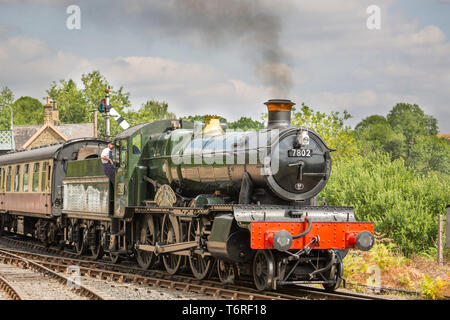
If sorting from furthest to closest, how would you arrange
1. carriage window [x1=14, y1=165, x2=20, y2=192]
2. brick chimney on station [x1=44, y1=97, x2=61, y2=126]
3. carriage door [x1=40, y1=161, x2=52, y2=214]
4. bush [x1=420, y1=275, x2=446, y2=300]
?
brick chimney on station [x1=44, y1=97, x2=61, y2=126] → carriage window [x1=14, y1=165, x2=20, y2=192] → carriage door [x1=40, y1=161, x2=52, y2=214] → bush [x1=420, y1=275, x2=446, y2=300]

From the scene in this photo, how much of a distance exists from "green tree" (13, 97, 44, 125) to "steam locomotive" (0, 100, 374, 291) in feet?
290

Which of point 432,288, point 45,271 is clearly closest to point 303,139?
point 432,288

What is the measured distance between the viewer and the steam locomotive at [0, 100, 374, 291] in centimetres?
1050

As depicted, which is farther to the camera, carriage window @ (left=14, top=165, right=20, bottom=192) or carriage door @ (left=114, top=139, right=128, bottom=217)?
carriage window @ (left=14, top=165, right=20, bottom=192)

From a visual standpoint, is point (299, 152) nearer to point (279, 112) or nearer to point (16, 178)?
point (279, 112)

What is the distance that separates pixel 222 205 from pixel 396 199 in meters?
11.0

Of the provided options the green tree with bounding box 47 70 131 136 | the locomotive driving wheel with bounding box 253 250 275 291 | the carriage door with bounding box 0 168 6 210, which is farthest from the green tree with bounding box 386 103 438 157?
the locomotive driving wheel with bounding box 253 250 275 291

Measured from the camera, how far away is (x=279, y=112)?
445 inches

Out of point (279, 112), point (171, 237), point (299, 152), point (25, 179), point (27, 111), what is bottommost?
point (171, 237)

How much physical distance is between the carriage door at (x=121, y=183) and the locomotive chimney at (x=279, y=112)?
4.54m

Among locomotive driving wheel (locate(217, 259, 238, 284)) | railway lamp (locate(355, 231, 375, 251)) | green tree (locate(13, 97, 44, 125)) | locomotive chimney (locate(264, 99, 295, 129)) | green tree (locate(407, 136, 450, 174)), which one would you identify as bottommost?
locomotive driving wheel (locate(217, 259, 238, 284))

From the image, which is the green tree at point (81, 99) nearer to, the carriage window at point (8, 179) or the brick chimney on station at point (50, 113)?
the brick chimney on station at point (50, 113)

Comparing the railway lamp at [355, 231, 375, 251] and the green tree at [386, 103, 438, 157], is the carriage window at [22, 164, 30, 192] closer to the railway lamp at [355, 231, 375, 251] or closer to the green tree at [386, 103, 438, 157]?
the railway lamp at [355, 231, 375, 251]

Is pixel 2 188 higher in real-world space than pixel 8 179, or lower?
lower
